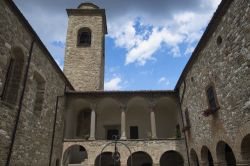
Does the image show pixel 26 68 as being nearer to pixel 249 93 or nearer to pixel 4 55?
pixel 4 55

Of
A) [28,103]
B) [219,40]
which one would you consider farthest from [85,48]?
[219,40]

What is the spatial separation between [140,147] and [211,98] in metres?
5.97

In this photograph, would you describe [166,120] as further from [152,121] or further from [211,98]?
Answer: [211,98]

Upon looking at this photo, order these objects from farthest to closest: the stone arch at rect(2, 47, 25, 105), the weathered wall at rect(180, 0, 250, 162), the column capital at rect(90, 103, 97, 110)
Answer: the column capital at rect(90, 103, 97, 110) → the stone arch at rect(2, 47, 25, 105) → the weathered wall at rect(180, 0, 250, 162)

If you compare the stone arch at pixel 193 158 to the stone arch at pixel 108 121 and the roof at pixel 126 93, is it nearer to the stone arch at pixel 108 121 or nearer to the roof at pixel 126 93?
the roof at pixel 126 93

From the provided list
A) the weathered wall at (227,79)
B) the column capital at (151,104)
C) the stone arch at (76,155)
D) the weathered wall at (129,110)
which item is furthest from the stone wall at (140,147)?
the weathered wall at (227,79)

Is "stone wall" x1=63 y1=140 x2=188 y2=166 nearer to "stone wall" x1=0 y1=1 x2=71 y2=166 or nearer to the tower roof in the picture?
"stone wall" x1=0 y1=1 x2=71 y2=166

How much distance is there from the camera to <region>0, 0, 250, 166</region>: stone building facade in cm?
753

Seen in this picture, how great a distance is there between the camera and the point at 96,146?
1380 centimetres

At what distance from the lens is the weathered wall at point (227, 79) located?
6.91 m

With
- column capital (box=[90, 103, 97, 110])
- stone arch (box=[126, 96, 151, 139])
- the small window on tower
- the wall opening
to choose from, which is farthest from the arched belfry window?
the small window on tower

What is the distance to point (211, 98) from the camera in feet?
31.8

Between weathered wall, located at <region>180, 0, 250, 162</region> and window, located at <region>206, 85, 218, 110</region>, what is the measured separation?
9.8 inches

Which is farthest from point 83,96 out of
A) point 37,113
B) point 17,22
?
point 17,22
